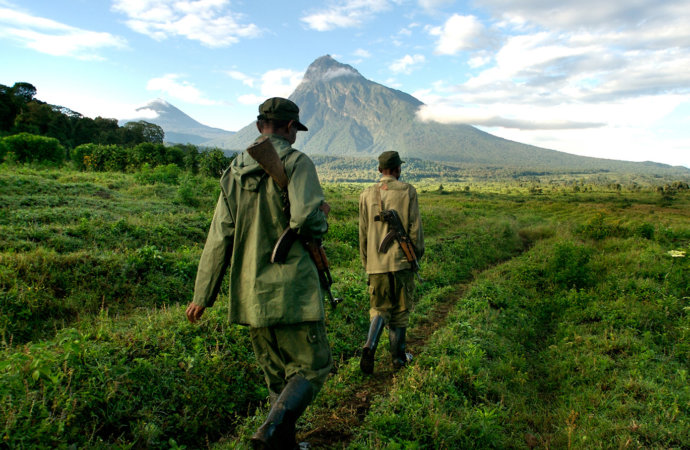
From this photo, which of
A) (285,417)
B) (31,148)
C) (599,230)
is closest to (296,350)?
(285,417)

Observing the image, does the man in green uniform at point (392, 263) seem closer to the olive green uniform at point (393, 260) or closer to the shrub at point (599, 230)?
the olive green uniform at point (393, 260)

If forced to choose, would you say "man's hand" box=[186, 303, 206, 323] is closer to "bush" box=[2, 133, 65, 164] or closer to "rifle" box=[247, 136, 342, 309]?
"rifle" box=[247, 136, 342, 309]

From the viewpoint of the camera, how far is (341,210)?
20.4 m

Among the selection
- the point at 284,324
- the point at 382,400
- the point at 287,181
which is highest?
the point at 287,181

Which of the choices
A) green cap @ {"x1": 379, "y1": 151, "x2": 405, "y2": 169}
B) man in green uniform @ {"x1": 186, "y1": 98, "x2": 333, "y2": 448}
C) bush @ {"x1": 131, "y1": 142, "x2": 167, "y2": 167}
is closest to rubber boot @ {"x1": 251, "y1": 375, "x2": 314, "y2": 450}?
man in green uniform @ {"x1": 186, "y1": 98, "x2": 333, "y2": 448}

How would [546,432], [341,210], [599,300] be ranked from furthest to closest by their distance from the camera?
1. [341,210]
2. [599,300]
3. [546,432]

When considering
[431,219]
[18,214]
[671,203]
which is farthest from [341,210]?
[671,203]

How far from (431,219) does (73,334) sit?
54.6 feet

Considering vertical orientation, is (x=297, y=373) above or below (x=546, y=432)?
above

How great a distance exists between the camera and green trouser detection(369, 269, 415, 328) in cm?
500

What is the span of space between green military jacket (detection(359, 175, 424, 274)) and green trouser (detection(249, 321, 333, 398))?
2172 millimetres

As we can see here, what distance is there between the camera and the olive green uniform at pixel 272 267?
281cm

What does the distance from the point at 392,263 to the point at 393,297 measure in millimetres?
493

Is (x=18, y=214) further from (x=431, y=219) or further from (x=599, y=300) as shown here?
(x=431, y=219)
